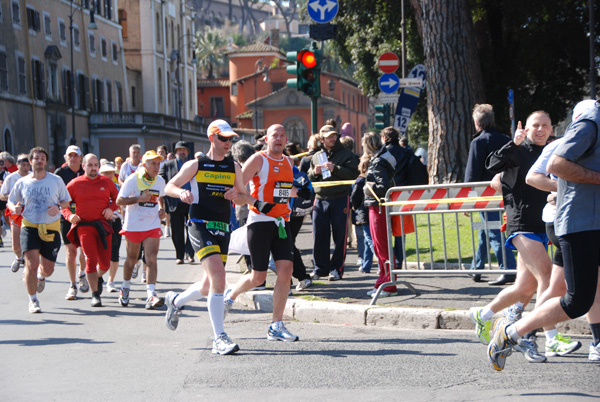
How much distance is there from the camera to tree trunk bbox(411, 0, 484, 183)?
16922 millimetres

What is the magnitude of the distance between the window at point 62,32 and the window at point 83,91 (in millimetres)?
2652

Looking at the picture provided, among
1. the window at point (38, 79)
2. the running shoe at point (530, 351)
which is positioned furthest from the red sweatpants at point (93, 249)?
the window at point (38, 79)

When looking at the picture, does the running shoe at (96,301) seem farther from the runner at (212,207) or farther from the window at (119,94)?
the window at (119,94)

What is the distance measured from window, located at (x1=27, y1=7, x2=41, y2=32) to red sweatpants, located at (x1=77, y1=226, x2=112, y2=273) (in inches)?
1507

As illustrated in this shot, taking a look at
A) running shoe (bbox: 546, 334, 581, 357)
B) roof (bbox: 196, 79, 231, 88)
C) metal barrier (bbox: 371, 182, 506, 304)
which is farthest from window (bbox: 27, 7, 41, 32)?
roof (bbox: 196, 79, 231, 88)

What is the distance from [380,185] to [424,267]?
1709mm

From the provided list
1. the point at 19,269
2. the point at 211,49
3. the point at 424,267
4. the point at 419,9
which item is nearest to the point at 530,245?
the point at 424,267

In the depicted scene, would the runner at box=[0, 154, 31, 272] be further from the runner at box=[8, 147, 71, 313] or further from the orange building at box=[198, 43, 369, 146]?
the orange building at box=[198, 43, 369, 146]

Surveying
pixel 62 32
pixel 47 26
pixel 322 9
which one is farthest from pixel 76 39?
pixel 322 9

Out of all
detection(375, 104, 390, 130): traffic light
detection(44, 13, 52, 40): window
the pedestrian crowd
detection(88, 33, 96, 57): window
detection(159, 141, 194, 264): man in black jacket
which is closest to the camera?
the pedestrian crowd

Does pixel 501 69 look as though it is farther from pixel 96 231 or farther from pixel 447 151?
pixel 96 231

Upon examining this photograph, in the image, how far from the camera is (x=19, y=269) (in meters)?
14.8

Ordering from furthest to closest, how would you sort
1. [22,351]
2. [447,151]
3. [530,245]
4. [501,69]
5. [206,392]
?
[501,69] < [447,151] < [22,351] < [530,245] < [206,392]

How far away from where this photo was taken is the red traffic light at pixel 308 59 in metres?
13.0
